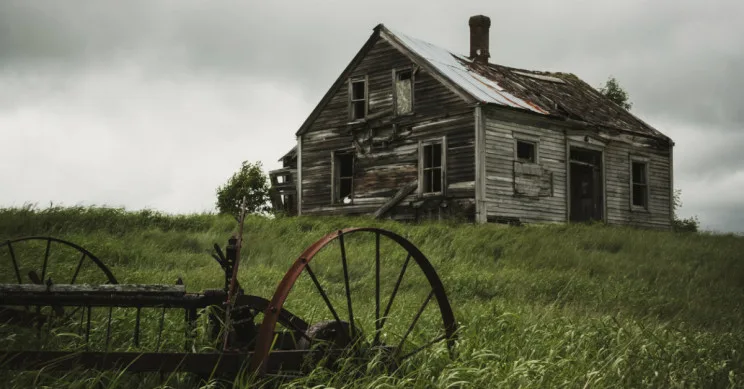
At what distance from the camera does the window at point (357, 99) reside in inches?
844

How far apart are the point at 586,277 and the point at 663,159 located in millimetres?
13341

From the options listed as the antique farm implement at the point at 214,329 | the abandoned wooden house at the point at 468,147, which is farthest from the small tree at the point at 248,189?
the antique farm implement at the point at 214,329

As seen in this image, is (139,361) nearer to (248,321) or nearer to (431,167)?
(248,321)

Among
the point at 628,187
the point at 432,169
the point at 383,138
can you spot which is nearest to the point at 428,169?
the point at 432,169

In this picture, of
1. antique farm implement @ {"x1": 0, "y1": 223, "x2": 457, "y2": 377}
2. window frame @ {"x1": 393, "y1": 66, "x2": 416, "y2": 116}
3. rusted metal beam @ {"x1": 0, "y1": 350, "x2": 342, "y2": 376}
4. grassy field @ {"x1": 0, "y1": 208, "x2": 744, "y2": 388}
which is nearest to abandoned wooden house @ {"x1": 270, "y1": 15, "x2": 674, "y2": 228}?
window frame @ {"x1": 393, "y1": 66, "x2": 416, "y2": 116}

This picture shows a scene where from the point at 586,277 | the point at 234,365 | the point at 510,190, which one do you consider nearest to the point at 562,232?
the point at 510,190

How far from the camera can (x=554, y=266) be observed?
12.9 meters

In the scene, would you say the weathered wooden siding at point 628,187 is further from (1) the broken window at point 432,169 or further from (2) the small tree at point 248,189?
(2) the small tree at point 248,189

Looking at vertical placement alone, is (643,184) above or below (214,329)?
above

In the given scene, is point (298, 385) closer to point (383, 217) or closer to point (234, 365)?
point (234, 365)

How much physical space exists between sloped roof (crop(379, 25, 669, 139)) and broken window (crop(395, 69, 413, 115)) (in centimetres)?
74

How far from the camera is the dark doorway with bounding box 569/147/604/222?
70.2ft

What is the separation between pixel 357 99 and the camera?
2145cm

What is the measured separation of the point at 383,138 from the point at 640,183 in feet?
26.8
